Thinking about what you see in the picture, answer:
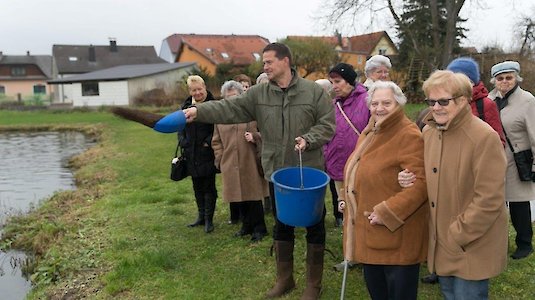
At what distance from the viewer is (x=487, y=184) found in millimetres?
2520

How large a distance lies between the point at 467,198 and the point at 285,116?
5.47 feet

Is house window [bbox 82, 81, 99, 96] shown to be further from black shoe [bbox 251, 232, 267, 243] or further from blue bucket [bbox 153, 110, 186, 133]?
blue bucket [bbox 153, 110, 186, 133]

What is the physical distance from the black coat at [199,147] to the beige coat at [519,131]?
3.22 m

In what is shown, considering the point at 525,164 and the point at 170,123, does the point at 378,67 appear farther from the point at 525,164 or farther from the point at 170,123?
the point at 170,123

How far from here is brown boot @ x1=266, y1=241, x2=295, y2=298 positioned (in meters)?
4.17

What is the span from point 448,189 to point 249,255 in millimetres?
2928

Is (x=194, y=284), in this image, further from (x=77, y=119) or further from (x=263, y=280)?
(x=77, y=119)

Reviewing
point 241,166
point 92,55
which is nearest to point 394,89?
point 241,166

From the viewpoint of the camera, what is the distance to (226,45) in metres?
53.1

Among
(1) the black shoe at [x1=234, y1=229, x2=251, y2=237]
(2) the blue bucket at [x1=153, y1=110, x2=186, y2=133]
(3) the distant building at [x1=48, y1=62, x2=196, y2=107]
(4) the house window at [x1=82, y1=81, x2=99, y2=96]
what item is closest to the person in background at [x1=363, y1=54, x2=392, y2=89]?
(2) the blue bucket at [x1=153, y1=110, x2=186, y2=133]

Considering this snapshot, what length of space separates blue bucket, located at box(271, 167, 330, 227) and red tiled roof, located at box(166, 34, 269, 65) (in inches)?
1775

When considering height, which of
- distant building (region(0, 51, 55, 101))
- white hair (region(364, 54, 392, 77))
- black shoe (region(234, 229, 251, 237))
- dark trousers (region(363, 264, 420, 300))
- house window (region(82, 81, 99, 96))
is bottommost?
black shoe (region(234, 229, 251, 237))

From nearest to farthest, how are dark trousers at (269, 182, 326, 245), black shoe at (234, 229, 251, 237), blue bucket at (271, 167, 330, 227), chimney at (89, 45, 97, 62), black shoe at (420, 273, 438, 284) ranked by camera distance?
blue bucket at (271, 167, 330, 227)
dark trousers at (269, 182, 326, 245)
black shoe at (420, 273, 438, 284)
black shoe at (234, 229, 251, 237)
chimney at (89, 45, 97, 62)

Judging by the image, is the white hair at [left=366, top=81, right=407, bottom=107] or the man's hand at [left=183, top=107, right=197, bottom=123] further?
the man's hand at [left=183, top=107, right=197, bottom=123]
